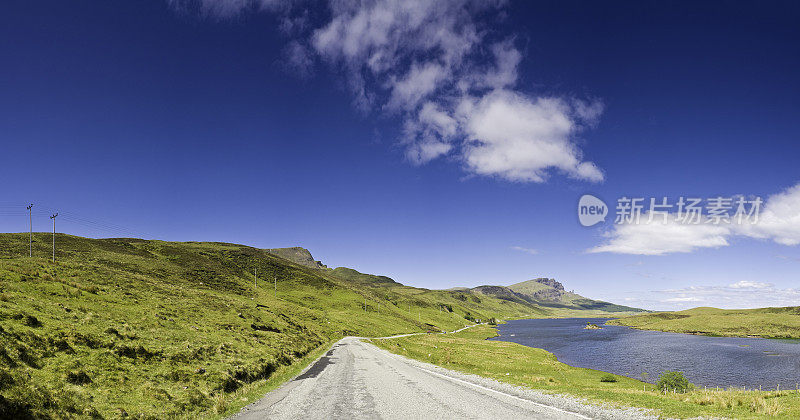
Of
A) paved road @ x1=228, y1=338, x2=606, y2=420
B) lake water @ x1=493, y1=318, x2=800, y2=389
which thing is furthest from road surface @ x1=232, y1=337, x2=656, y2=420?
lake water @ x1=493, y1=318, x2=800, y2=389

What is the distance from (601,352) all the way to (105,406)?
106 meters

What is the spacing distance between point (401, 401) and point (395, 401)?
323 mm

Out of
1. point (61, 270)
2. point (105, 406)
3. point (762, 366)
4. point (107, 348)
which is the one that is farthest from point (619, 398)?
point (762, 366)

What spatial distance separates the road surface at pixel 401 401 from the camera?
582 inches

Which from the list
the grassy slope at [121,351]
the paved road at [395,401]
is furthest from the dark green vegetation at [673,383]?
the grassy slope at [121,351]

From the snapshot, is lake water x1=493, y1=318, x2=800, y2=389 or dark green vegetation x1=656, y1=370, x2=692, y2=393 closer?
dark green vegetation x1=656, y1=370, x2=692, y2=393

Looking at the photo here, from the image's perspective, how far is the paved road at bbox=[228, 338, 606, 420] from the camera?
14922mm

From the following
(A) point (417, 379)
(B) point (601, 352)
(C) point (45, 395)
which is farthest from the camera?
(B) point (601, 352)

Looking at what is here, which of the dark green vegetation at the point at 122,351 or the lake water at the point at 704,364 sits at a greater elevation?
the dark green vegetation at the point at 122,351

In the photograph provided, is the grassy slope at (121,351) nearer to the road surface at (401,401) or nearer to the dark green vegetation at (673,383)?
the road surface at (401,401)

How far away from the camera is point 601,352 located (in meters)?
90.2

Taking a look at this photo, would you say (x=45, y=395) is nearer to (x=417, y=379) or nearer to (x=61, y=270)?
(x=417, y=379)

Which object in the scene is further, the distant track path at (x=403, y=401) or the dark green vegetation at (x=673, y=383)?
the dark green vegetation at (x=673, y=383)

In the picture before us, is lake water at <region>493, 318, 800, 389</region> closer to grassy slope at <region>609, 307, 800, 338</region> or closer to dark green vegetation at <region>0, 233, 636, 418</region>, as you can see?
dark green vegetation at <region>0, 233, 636, 418</region>
